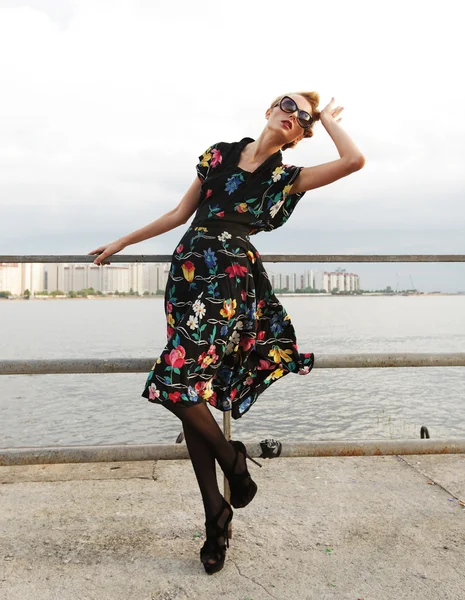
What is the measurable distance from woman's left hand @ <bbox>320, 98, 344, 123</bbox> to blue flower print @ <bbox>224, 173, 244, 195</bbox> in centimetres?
44

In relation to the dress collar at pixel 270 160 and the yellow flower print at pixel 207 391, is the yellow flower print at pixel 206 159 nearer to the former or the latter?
the dress collar at pixel 270 160

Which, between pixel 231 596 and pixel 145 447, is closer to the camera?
pixel 231 596

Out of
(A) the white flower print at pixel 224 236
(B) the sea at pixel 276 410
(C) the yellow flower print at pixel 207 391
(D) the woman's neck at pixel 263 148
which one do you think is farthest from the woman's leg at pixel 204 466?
(B) the sea at pixel 276 410

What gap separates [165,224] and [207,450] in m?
1.01

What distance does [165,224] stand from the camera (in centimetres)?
251

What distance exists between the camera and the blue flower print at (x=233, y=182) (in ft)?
7.55

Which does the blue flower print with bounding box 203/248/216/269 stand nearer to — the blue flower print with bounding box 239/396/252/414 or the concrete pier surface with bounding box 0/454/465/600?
the blue flower print with bounding box 239/396/252/414

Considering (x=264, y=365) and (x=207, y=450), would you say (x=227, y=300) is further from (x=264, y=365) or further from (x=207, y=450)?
(x=207, y=450)

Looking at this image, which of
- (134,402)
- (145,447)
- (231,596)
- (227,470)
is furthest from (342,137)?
(134,402)

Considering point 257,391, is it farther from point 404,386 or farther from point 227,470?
point 404,386

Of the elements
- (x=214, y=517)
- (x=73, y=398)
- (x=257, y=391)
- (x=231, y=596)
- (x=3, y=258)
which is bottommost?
(x=73, y=398)

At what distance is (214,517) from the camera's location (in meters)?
2.08

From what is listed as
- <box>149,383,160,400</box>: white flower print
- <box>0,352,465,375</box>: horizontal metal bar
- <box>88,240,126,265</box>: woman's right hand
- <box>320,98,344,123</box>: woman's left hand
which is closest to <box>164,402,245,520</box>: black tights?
<box>149,383,160,400</box>: white flower print

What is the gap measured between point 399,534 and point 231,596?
2.72ft
